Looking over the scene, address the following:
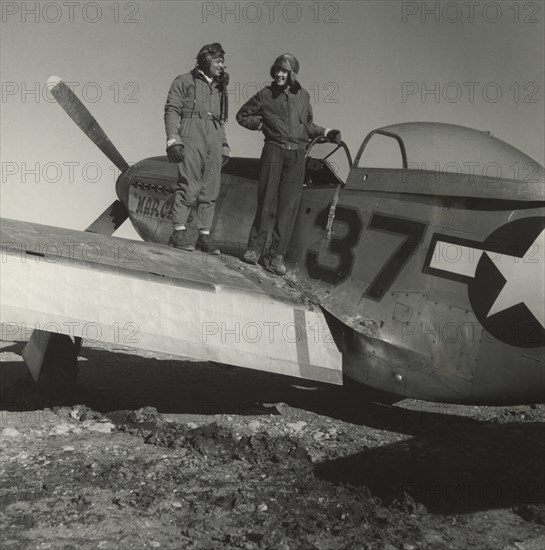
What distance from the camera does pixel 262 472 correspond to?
457 centimetres

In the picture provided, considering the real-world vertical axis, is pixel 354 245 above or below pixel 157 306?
above

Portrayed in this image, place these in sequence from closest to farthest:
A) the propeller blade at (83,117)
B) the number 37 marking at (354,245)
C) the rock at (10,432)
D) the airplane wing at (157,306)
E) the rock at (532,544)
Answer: the rock at (532,544)
the airplane wing at (157,306)
the number 37 marking at (354,245)
the rock at (10,432)
the propeller blade at (83,117)

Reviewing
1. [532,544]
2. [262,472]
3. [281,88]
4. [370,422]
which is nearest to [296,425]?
[370,422]

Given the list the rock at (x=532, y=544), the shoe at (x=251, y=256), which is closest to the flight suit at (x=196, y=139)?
the shoe at (x=251, y=256)

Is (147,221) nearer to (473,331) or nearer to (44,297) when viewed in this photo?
(44,297)

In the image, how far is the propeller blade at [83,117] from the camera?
25.5 ft

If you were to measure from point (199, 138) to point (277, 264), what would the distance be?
1.39m

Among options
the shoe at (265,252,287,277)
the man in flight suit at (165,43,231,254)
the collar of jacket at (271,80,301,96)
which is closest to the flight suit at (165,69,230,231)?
the man in flight suit at (165,43,231,254)

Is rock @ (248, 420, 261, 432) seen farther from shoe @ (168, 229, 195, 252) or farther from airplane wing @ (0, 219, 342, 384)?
shoe @ (168, 229, 195, 252)

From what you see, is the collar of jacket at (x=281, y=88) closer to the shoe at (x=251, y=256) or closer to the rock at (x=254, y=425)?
the shoe at (x=251, y=256)

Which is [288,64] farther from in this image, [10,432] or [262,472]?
[10,432]

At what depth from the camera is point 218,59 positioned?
5.98 m

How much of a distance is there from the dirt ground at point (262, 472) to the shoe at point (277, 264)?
3.79 ft

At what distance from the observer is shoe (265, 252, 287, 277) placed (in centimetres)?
549
